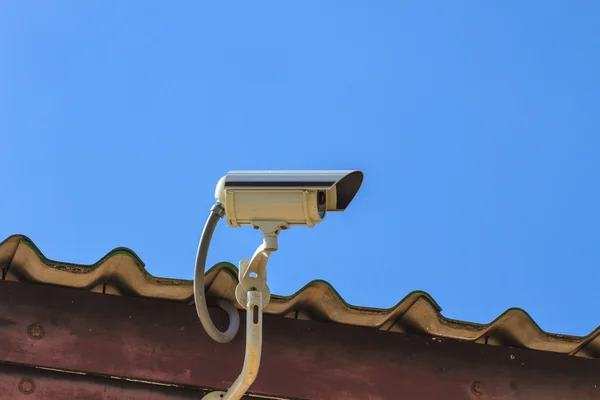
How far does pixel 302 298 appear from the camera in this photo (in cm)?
391

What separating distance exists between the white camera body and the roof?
799 mm

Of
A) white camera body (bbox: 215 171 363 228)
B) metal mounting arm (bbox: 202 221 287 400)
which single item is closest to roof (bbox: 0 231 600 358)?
metal mounting arm (bbox: 202 221 287 400)

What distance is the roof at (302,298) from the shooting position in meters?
3.81

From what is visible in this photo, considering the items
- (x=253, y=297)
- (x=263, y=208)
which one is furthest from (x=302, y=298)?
(x=263, y=208)

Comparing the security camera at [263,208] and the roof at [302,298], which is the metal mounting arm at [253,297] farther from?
the roof at [302,298]

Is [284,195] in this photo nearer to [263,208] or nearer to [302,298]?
[263,208]

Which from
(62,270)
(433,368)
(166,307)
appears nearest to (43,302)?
(62,270)

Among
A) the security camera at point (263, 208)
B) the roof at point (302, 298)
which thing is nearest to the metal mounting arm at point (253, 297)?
the security camera at point (263, 208)

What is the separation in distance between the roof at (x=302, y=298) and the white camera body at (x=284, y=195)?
2.62 ft

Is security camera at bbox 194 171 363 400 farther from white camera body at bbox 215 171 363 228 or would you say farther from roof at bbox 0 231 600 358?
roof at bbox 0 231 600 358

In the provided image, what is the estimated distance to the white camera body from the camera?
3.00 meters

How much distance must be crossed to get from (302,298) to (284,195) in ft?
3.27

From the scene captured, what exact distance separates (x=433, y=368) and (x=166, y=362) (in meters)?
1.12

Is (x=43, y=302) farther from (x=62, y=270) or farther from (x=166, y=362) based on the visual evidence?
(x=166, y=362)
